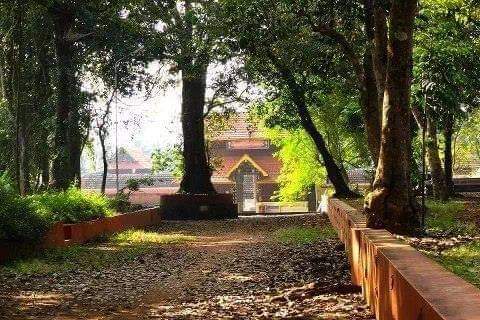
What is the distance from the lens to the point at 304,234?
18.1 metres

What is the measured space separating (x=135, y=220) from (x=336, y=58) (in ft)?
28.4

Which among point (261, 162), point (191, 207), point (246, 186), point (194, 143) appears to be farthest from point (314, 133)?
point (261, 162)

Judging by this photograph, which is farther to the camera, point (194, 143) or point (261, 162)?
point (261, 162)

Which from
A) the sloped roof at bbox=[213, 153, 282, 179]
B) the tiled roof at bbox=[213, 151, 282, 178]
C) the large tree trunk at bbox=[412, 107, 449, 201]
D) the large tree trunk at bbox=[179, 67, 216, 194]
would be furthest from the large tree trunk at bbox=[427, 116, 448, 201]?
the tiled roof at bbox=[213, 151, 282, 178]

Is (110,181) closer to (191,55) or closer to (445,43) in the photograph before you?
(191,55)

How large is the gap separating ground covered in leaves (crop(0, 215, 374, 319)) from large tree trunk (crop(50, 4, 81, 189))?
5218 millimetres

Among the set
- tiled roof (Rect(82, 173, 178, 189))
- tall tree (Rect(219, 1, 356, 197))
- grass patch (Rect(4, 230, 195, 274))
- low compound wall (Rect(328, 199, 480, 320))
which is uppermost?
tall tree (Rect(219, 1, 356, 197))

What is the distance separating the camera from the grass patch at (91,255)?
11.8 meters

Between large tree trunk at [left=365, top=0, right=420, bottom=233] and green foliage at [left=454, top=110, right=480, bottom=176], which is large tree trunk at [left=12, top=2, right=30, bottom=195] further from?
green foliage at [left=454, top=110, right=480, bottom=176]

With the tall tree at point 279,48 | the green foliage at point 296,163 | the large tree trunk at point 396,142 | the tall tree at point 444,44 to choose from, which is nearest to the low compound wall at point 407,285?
the large tree trunk at point 396,142

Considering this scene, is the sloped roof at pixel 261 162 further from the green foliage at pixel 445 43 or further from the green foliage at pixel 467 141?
the green foliage at pixel 445 43

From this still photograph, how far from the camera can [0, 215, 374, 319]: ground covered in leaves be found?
26.6 feet

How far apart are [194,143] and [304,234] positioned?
11879 mm

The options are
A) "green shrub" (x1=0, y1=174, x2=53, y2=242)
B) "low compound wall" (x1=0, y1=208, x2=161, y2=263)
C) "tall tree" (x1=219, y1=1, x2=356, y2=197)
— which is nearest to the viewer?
"green shrub" (x1=0, y1=174, x2=53, y2=242)
